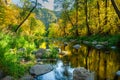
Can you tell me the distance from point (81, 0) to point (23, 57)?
29908mm

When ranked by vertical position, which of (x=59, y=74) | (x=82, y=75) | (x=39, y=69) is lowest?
(x=59, y=74)

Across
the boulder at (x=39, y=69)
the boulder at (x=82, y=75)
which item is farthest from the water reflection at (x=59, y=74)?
the boulder at (x=82, y=75)

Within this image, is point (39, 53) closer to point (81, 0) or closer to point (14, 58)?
point (14, 58)

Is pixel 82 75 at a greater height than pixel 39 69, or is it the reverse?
pixel 82 75

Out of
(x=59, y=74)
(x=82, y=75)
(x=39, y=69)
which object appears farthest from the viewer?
(x=39, y=69)

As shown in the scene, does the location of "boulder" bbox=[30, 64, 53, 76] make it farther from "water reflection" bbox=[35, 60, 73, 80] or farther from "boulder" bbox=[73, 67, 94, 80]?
"boulder" bbox=[73, 67, 94, 80]

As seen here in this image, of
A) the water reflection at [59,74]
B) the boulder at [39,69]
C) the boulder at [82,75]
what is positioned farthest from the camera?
the boulder at [39,69]

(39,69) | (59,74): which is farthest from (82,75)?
(39,69)

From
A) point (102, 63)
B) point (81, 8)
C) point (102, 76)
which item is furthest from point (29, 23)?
point (102, 76)

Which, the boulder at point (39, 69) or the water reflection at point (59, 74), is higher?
the boulder at point (39, 69)

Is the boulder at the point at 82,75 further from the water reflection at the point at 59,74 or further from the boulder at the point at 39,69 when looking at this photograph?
the boulder at the point at 39,69

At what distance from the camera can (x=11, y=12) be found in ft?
107

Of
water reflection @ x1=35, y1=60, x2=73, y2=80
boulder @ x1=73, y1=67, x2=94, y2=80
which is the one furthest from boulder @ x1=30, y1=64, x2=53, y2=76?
boulder @ x1=73, y1=67, x2=94, y2=80

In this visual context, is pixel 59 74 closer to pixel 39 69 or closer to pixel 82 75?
pixel 39 69
